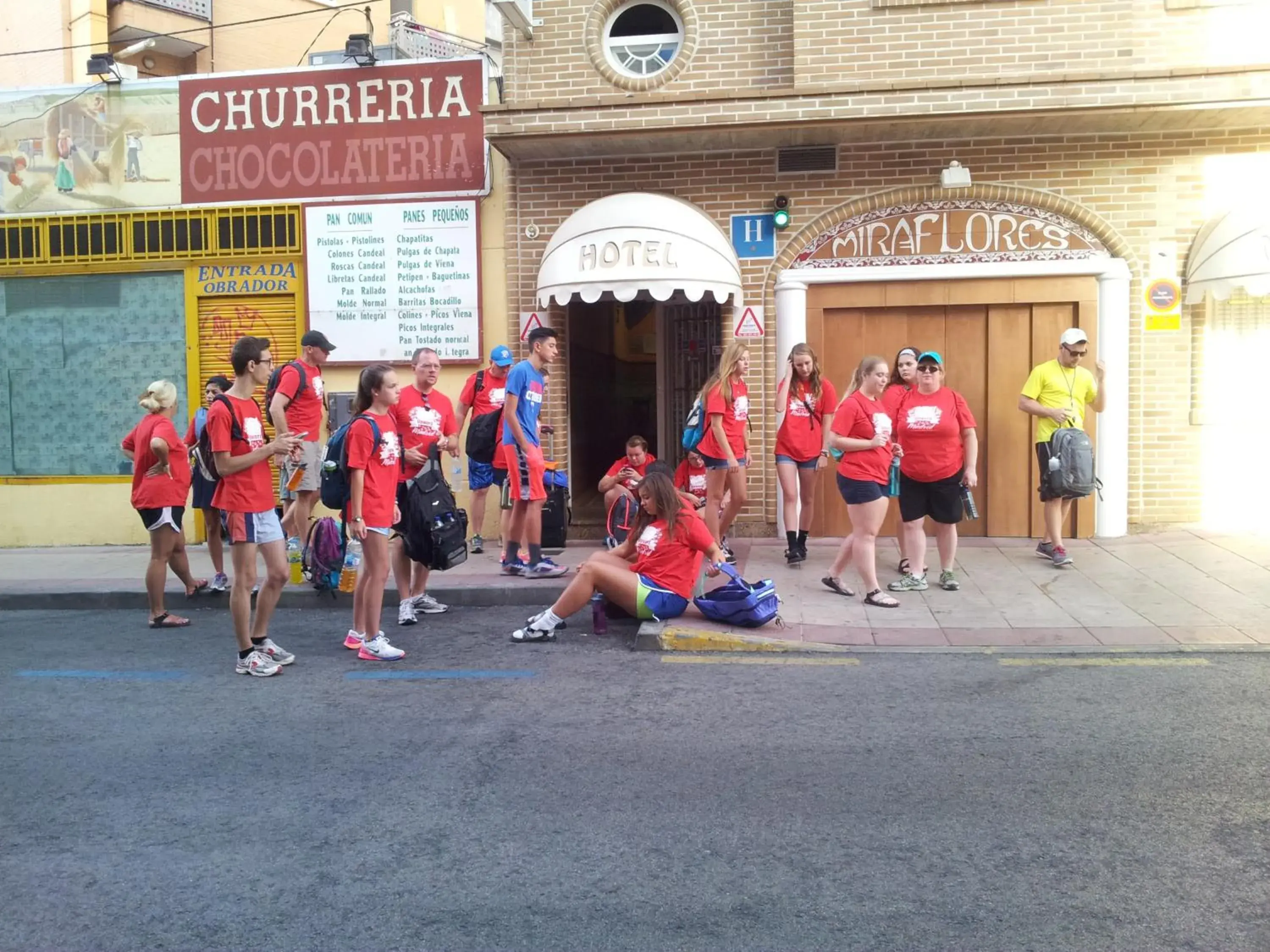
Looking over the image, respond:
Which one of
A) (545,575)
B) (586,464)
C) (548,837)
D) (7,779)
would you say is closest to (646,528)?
(545,575)

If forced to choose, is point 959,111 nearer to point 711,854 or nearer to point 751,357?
point 751,357

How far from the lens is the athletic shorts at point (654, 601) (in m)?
7.00

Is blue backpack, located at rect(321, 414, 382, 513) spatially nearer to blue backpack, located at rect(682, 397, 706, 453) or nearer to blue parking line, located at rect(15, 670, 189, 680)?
blue parking line, located at rect(15, 670, 189, 680)

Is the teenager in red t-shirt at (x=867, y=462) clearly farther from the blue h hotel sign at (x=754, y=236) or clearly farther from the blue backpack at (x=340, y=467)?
the blue backpack at (x=340, y=467)

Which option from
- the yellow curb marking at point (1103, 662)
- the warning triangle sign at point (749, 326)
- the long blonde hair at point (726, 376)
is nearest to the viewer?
the yellow curb marking at point (1103, 662)

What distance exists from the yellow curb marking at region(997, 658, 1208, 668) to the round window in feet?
23.0

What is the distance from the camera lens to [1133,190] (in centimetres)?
1019

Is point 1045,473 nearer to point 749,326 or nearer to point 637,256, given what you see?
point 749,326

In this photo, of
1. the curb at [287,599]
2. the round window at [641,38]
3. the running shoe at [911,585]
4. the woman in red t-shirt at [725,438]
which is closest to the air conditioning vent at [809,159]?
the round window at [641,38]

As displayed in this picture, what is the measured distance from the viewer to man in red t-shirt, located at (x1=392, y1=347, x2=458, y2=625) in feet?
24.9

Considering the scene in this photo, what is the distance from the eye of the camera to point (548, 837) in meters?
4.00

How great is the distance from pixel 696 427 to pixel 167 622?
4277 millimetres

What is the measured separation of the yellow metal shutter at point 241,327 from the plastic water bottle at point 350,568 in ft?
10.8

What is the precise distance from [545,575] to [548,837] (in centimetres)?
502
